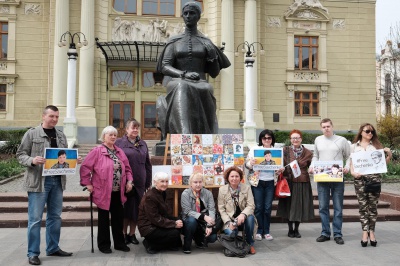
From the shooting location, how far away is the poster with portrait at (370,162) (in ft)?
21.1

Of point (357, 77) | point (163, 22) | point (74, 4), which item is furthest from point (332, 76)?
point (74, 4)

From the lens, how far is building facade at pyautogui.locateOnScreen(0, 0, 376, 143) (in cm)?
2489

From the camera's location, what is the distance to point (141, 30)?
26.3 m

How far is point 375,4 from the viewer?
96.4 feet

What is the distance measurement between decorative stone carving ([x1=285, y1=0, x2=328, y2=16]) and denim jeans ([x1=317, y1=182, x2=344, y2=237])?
23137mm

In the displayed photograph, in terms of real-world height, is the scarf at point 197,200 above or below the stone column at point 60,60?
below

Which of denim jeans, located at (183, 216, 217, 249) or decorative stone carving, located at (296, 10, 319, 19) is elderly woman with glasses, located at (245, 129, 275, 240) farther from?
decorative stone carving, located at (296, 10, 319, 19)

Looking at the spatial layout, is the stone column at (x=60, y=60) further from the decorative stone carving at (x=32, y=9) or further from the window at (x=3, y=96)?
the window at (x=3, y=96)

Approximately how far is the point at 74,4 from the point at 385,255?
2413 cm

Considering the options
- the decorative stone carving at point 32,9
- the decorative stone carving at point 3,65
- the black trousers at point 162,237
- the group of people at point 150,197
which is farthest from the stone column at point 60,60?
the black trousers at point 162,237

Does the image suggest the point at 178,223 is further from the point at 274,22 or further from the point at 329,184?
the point at 274,22

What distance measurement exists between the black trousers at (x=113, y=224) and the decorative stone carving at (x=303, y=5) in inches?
975

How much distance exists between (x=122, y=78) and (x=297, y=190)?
835 inches

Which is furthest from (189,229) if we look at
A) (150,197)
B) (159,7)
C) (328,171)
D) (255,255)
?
(159,7)
